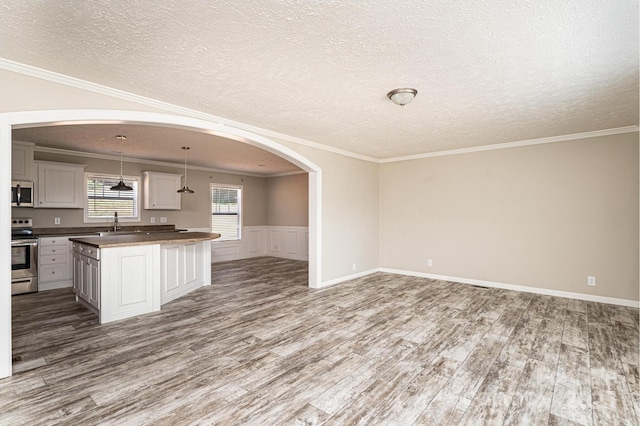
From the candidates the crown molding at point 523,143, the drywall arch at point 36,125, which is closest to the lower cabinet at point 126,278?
the drywall arch at point 36,125

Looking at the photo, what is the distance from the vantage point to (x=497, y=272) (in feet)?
18.1

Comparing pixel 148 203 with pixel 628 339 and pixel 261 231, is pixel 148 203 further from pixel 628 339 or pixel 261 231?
pixel 628 339

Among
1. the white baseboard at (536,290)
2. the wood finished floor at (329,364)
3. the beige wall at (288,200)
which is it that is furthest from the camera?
the beige wall at (288,200)

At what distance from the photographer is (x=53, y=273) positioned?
18.2 feet

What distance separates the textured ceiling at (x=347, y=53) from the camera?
191 cm

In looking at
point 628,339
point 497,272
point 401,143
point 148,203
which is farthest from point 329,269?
point 148,203

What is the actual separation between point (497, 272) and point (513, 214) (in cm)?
105

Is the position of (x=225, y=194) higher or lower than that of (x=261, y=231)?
higher

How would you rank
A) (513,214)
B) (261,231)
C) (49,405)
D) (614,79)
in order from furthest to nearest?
(261,231), (513,214), (614,79), (49,405)

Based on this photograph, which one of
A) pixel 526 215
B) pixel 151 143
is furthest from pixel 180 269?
pixel 526 215

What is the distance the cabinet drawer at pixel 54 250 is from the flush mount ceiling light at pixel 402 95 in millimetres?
6145

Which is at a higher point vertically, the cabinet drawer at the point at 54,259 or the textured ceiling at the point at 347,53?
the textured ceiling at the point at 347,53

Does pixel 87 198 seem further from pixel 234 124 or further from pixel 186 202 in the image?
pixel 234 124

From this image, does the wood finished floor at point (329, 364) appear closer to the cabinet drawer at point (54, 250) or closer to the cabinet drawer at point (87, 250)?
the cabinet drawer at point (87, 250)
